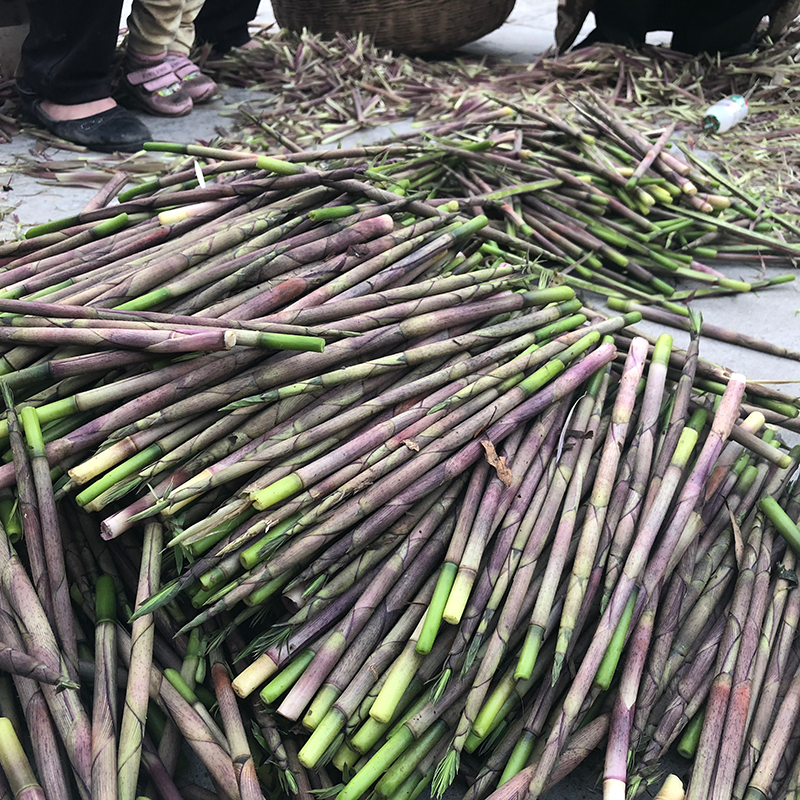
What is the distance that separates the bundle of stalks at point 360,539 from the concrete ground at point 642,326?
0.66ft

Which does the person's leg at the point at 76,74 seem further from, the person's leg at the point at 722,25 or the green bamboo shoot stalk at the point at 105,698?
the person's leg at the point at 722,25

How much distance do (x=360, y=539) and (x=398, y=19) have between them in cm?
438

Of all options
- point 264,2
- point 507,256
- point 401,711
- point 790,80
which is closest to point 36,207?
point 507,256

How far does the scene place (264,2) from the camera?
7191 millimetres

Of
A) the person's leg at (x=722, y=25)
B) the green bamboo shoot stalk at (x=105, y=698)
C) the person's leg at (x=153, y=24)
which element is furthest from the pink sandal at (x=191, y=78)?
the green bamboo shoot stalk at (x=105, y=698)

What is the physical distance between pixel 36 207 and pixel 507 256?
7.03 feet

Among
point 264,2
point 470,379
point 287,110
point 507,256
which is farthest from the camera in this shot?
point 264,2

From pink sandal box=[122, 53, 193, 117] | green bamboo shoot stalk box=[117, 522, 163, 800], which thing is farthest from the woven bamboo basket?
green bamboo shoot stalk box=[117, 522, 163, 800]

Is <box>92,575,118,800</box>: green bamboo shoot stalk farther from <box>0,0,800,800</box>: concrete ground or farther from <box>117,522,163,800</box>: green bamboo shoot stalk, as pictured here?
<box>0,0,800,800</box>: concrete ground

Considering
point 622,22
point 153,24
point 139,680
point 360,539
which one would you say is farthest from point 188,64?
point 139,680

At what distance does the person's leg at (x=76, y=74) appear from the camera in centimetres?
359

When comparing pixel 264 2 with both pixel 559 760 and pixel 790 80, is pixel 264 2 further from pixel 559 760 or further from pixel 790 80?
pixel 559 760

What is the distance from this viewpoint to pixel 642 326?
104 inches

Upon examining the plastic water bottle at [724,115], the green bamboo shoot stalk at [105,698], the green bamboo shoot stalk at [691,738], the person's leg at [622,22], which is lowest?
the green bamboo shoot stalk at [691,738]
